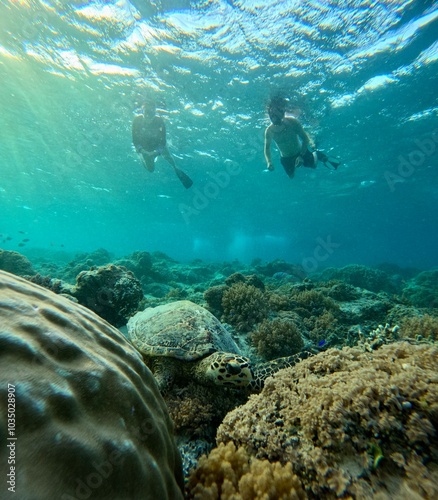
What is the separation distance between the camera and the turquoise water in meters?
11.6

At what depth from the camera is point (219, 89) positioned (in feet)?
52.3

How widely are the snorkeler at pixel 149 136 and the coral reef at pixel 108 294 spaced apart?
9.77 metres

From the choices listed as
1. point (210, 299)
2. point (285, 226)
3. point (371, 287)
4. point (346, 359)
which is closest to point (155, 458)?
point (346, 359)

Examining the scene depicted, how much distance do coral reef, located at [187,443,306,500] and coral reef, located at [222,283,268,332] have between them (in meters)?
4.70

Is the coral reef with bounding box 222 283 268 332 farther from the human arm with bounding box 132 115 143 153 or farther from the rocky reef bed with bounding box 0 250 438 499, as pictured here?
the human arm with bounding box 132 115 143 153

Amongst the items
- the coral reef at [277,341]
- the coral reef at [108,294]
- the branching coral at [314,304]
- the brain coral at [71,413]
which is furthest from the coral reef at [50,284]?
the branching coral at [314,304]

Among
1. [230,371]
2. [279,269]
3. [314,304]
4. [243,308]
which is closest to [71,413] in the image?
[230,371]

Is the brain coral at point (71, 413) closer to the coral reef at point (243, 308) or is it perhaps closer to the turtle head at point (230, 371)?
the turtle head at point (230, 371)

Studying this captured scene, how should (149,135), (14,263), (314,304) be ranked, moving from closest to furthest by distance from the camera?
(314,304), (14,263), (149,135)

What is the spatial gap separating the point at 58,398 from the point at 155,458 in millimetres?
872

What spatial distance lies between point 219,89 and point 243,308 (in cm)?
1502

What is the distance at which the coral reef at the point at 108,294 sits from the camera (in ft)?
22.0

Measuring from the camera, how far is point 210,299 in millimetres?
8438

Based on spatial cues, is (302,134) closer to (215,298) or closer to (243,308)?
(215,298)
